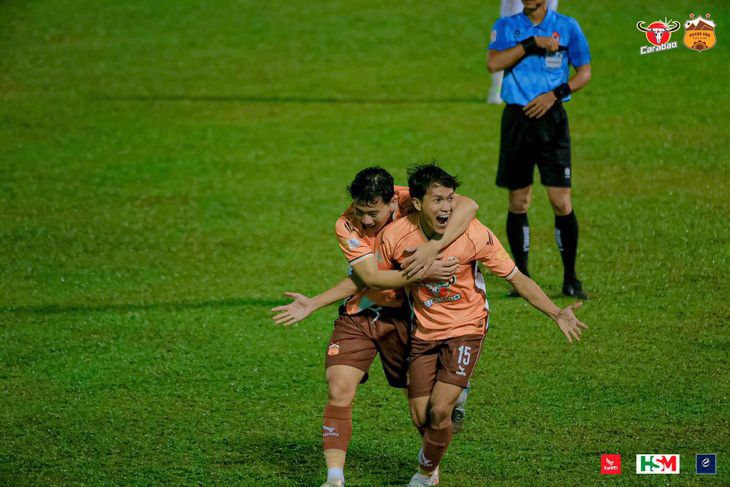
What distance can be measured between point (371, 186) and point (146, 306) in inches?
149

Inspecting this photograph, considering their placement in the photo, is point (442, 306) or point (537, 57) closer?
point (442, 306)

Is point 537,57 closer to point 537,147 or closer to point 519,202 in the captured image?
point 537,147

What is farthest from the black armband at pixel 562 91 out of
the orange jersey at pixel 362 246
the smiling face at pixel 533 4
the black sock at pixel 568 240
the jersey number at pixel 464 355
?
the jersey number at pixel 464 355

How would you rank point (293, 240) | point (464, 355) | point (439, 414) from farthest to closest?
point (293, 240), point (464, 355), point (439, 414)

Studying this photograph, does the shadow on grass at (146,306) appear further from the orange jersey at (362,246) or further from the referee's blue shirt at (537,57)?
the orange jersey at (362,246)

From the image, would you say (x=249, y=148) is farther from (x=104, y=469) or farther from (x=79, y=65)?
(x=104, y=469)

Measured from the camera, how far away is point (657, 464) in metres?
5.29

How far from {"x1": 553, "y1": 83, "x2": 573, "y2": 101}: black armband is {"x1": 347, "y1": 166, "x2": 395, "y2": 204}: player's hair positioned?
10.7ft

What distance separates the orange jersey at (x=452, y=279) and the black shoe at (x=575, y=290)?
3069 mm

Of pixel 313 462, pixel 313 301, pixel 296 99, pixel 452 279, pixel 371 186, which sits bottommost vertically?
pixel 313 462

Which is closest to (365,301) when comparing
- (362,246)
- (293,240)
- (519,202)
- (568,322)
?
(362,246)

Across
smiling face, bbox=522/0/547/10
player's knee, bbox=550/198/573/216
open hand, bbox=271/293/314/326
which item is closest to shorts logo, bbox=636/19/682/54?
smiling face, bbox=522/0/547/10

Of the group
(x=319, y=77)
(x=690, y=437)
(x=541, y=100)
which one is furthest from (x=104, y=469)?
(x=319, y=77)

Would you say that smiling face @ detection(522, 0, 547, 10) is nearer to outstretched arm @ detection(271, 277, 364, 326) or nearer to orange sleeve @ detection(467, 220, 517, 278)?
orange sleeve @ detection(467, 220, 517, 278)
